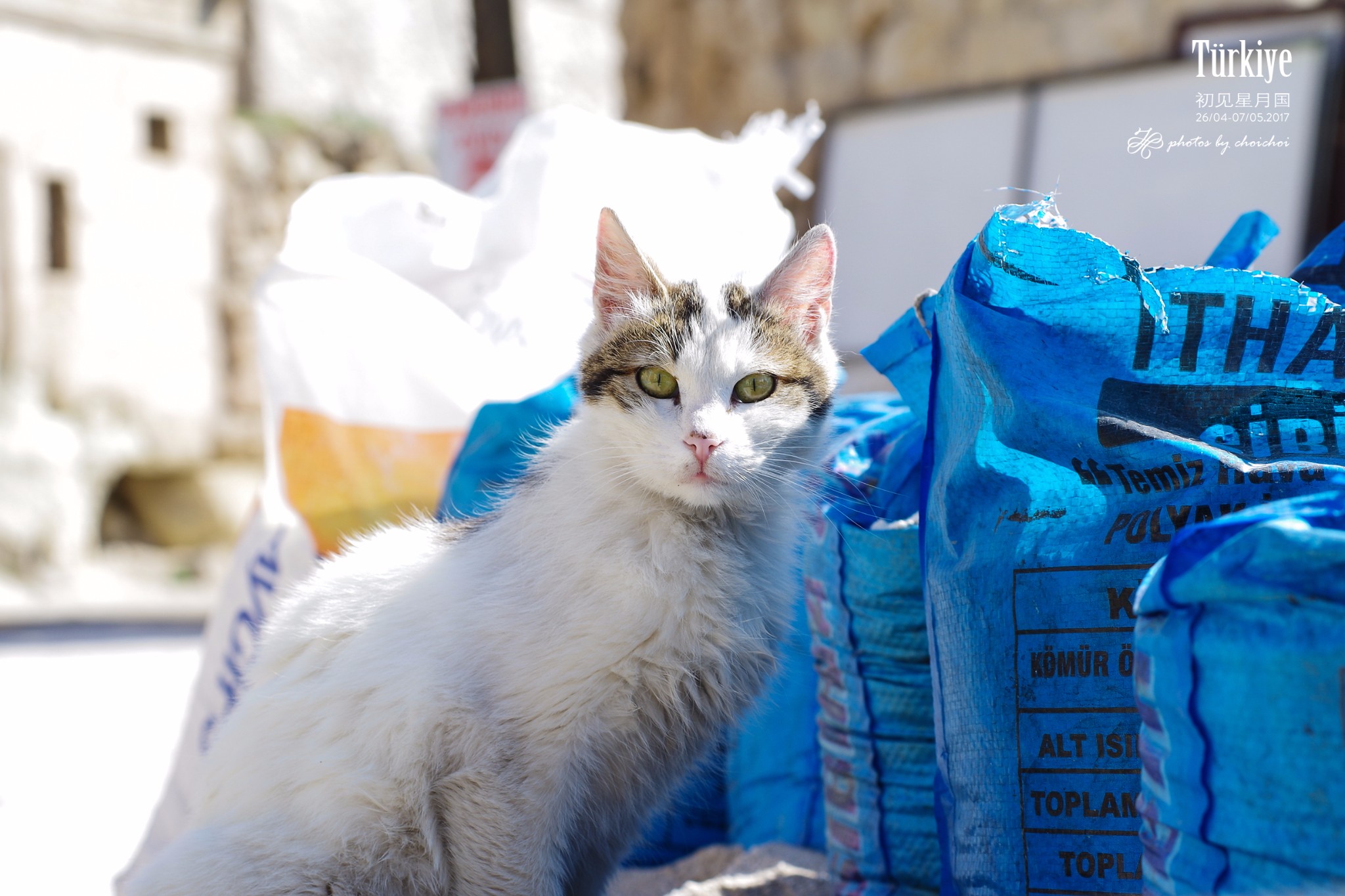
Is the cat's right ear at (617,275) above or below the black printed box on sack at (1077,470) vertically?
above

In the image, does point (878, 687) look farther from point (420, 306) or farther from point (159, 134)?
point (159, 134)

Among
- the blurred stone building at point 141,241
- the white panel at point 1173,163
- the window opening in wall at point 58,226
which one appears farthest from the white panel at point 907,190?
the window opening in wall at point 58,226

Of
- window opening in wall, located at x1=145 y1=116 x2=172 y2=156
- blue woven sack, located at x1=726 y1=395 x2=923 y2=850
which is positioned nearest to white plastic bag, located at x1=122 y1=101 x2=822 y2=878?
blue woven sack, located at x1=726 y1=395 x2=923 y2=850

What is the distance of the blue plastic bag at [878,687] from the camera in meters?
1.76

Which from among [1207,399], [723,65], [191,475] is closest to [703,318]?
[1207,399]

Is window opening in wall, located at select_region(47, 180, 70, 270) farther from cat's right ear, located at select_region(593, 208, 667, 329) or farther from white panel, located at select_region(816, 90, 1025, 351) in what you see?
cat's right ear, located at select_region(593, 208, 667, 329)

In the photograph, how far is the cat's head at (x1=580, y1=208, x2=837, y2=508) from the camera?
1599mm

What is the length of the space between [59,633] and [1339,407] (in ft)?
24.4

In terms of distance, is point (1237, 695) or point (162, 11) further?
point (162, 11)

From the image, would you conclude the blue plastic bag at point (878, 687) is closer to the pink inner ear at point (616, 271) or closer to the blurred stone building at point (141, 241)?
the pink inner ear at point (616, 271)

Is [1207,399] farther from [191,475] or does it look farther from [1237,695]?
[191,475]

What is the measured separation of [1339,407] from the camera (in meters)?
1.36

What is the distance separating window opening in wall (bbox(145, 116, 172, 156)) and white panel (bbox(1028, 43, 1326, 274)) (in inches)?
424

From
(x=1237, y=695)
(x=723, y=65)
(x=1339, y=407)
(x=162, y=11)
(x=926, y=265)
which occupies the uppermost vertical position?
(x=162, y=11)
